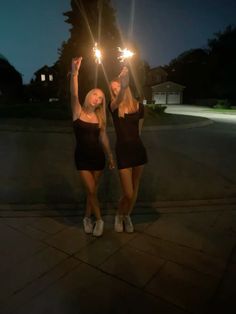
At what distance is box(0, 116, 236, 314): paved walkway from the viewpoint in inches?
92.2

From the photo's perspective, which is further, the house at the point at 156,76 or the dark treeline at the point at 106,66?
the house at the point at 156,76

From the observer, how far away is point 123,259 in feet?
9.62

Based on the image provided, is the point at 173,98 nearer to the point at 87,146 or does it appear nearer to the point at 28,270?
the point at 87,146

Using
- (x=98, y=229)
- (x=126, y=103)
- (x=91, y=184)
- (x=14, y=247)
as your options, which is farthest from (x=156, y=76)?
(x=14, y=247)

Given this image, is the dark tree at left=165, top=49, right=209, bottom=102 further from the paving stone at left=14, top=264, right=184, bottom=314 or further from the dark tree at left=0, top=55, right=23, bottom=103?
the paving stone at left=14, top=264, right=184, bottom=314

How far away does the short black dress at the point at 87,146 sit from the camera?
10.7ft

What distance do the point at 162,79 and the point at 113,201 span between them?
1960 inches

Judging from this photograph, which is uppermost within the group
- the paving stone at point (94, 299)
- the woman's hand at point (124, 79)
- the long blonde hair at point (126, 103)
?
the woman's hand at point (124, 79)

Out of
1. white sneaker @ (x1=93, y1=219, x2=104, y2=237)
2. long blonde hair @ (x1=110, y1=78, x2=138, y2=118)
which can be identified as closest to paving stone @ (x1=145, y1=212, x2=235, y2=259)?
white sneaker @ (x1=93, y1=219, x2=104, y2=237)

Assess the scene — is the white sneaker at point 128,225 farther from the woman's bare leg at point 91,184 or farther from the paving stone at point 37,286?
the paving stone at point 37,286

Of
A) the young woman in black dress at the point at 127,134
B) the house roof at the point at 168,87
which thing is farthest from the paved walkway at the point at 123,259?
the house roof at the point at 168,87

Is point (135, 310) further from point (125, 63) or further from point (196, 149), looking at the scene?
point (196, 149)

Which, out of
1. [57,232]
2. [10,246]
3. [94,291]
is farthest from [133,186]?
[10,246]

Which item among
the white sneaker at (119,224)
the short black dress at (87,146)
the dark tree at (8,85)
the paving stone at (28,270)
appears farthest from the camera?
the dark tree at (8,85)
